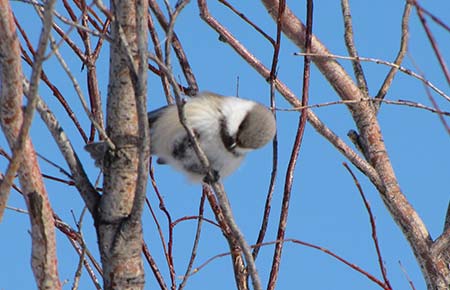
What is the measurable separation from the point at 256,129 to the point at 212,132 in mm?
158

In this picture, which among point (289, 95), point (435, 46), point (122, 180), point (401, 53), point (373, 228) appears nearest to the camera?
point (435, 46)

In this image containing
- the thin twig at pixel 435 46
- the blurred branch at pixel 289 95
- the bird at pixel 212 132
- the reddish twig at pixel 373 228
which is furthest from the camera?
the blurred branch at pixel 289 95

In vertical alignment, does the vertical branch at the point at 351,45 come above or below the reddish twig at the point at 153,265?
above

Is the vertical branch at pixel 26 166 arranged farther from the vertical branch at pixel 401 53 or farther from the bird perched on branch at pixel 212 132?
the vertical branch at pixel 401 53

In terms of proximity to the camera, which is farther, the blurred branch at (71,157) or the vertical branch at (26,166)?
the blurred branch at (71,157)

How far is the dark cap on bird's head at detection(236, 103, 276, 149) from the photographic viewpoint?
2463 millimetres

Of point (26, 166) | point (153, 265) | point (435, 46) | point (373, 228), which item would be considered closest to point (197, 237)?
point (153, 265)

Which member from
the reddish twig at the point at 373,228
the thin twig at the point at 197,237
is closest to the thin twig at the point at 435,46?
the reddish twig at the point at 373,228

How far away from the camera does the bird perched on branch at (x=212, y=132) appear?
95.0 inches

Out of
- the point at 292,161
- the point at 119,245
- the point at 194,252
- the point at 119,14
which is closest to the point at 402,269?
the point at 292,161

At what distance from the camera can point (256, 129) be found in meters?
2.48

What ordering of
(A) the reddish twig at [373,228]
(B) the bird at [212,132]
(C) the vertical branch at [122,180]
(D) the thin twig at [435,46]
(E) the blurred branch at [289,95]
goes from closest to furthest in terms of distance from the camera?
(D) the thin twig at [435,46] < (C) the vertical branch at [122,180] < (A) the reddish twig at [373,228] < (B) the bird at [212,132] < (E) the blurred branch at [289,95]

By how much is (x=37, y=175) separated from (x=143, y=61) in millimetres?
377

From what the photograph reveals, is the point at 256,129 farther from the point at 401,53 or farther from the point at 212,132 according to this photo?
the point at 401,53
